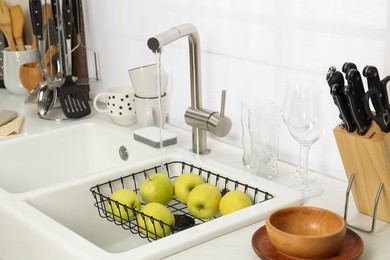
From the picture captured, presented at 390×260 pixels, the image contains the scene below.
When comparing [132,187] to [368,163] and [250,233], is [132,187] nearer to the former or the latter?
[250,233]

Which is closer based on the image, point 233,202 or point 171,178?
point 233,202

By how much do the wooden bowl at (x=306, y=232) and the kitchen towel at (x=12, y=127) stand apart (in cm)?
104

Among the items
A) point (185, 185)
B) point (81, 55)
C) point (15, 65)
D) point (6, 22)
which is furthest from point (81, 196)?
point (6, 22)

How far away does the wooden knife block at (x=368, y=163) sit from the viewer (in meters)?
1.27

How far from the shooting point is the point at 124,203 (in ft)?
4.98

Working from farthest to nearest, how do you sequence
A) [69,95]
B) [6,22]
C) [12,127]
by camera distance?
1. [6,22]
2. [69,95]
3. [12,127]

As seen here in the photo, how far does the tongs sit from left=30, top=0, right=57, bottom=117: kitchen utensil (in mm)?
1180

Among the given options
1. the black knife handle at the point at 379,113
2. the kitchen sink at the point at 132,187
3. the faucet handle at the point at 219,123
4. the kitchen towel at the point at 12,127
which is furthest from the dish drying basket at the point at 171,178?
the kitchen towel at the point at 12,127

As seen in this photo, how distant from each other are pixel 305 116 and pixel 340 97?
20 cm

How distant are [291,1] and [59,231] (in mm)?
749

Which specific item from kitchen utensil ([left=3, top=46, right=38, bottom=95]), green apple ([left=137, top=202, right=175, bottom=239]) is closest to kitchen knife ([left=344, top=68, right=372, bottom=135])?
green apple ([left=137, top=202, right=175, bottom=239])

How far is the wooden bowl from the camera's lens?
3.81ft

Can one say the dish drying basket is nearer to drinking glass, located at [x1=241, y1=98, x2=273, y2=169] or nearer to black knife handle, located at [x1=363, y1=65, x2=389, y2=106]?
drinking glass, located at [x1=241, y1=98, x2=273, y2=169]

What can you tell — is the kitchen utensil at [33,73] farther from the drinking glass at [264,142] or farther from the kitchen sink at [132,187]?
the drinking glass at [264,142]
